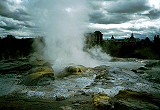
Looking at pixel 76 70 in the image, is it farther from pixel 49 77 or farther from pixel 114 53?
pixel 114 53

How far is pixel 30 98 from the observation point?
4.04 meters

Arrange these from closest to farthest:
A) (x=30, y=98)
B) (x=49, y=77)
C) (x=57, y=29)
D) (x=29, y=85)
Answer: (x=30, y=98), (x=29, y=85), (x=49, y=77), (x=57, y=29)

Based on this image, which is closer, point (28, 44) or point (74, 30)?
point (74, 30)

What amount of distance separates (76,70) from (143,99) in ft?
15.6

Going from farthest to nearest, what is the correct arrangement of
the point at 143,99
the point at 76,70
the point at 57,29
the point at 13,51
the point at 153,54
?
the point at 13,51 < the point at 153,54 < the point at 57,29 < the point at 76,70 < the point at 143,99

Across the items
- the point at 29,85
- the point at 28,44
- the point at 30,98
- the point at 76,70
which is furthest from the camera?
the point at 28,44

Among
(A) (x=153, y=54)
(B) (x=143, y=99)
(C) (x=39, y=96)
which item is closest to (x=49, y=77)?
(C) (x=39, y=96)

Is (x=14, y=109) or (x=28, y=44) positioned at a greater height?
(x=28, y=44)

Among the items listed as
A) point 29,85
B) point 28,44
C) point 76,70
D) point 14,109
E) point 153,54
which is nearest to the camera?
point 14,109

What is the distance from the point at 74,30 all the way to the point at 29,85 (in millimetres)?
8724

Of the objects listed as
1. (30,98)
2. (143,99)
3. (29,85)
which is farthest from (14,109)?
(143,99)

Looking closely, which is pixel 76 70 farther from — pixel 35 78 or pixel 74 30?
pixel 74 30

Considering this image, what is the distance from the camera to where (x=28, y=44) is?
29.6 m

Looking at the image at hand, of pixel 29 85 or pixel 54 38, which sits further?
pixel 54 38
